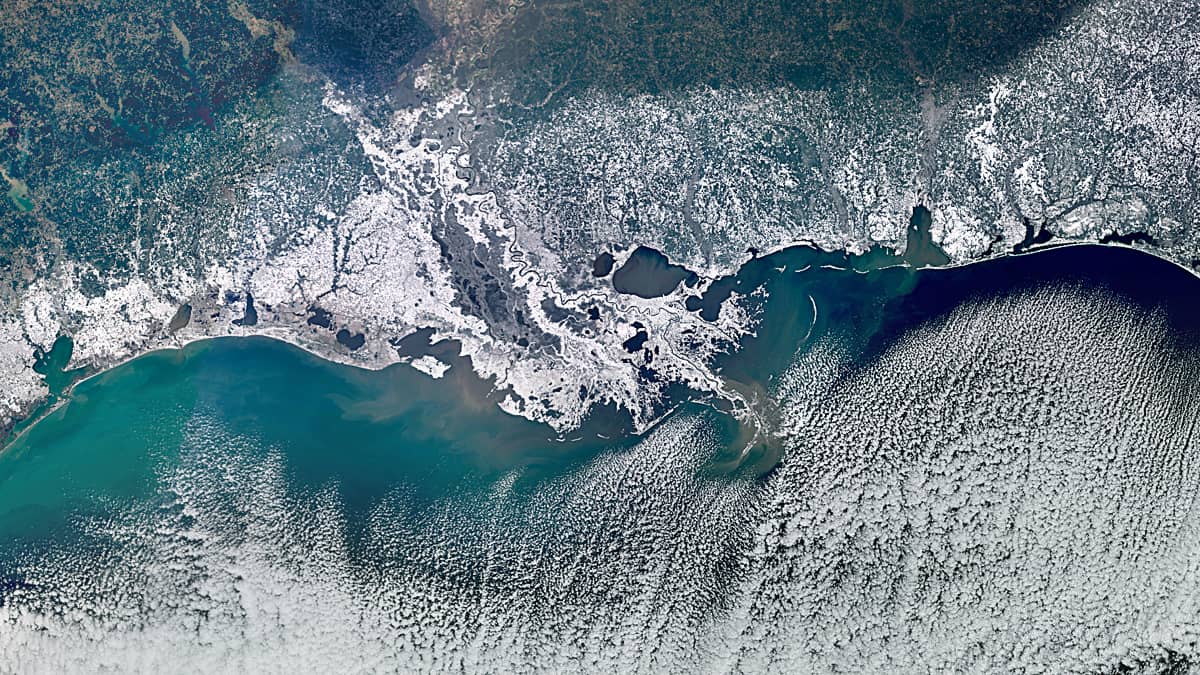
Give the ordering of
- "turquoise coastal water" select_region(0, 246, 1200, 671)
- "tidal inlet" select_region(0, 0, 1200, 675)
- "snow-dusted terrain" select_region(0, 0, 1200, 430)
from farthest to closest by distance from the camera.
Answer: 1. "snow-dusted terrain" select_region(0, 0, 1200, 430)
2. "tidal inlet" select_region(0, 0, 1200, 675)
3. "turquoise coastal water" select_region(0, 246, 1200, 671)

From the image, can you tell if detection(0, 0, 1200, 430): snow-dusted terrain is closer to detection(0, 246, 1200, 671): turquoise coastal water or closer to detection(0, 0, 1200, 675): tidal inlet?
detection(0, 0, 1200, 675): tidal inlet

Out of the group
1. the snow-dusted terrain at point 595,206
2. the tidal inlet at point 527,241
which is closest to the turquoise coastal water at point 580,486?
the tidal inlet at point 527,241

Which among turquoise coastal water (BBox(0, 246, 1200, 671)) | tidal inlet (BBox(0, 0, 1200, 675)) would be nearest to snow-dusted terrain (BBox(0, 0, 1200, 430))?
tidal inlet (BBox(0, 0, 1200, 675))

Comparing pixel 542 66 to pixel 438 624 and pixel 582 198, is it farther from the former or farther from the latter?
pixel 438 624

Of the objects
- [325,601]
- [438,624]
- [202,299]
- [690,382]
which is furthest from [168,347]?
[690,382]

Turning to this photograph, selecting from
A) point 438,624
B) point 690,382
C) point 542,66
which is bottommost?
point 438,624

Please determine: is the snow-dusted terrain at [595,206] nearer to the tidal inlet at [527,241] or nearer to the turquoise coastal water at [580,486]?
the tidal inlet at [527,241]
